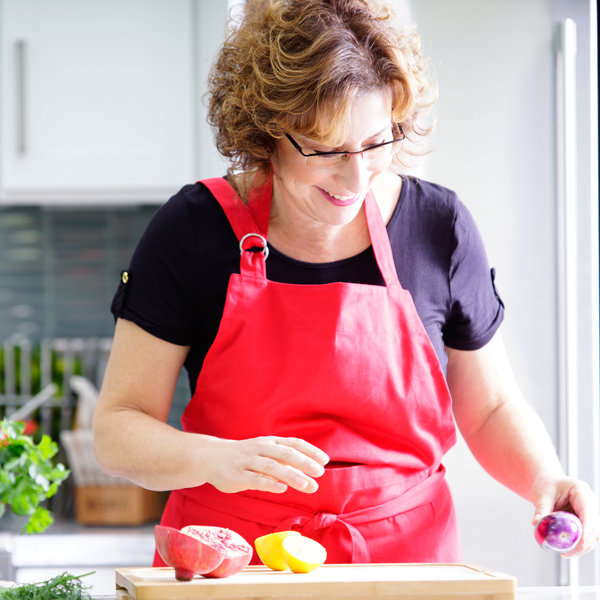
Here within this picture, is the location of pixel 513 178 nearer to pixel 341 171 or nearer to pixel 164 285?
pixel 341 171

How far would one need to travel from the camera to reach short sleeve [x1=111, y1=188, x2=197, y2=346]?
951 mm

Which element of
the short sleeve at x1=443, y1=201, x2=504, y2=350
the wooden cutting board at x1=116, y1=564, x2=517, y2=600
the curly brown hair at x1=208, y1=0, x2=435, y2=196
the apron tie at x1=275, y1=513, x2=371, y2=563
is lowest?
the apron tie at x1=275, y1=513, x2=371, y2=563

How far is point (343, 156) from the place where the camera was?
87 cm

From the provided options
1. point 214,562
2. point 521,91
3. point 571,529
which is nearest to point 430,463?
point 571,529

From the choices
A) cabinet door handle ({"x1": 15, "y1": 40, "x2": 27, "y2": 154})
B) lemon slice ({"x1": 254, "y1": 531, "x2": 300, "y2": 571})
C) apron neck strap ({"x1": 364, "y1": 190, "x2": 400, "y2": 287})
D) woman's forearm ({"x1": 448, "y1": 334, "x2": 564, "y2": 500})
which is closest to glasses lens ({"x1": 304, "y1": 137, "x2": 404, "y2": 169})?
apron neck strap ({"x1": 364, "y1": 190, "x2": 400, "y2": 287})

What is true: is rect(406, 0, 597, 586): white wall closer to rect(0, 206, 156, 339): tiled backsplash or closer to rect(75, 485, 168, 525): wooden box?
rect(75, 485, 168, 525): wooden box

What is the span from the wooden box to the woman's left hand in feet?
4.22

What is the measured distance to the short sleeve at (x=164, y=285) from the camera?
0.95 m

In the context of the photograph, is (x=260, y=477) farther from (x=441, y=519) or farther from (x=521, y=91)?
(x=521, y=91)

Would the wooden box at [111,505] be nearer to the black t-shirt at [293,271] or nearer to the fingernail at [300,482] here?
the black t-shirt at [293,271]

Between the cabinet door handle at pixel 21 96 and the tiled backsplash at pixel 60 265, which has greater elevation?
the cabinet door handle at pixel 21 96

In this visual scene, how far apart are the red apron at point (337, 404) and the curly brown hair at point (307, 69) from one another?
14cm

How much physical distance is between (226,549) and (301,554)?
0.25 ft

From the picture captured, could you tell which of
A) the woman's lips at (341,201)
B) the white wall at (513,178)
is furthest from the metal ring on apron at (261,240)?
the white wall at (513,178)
